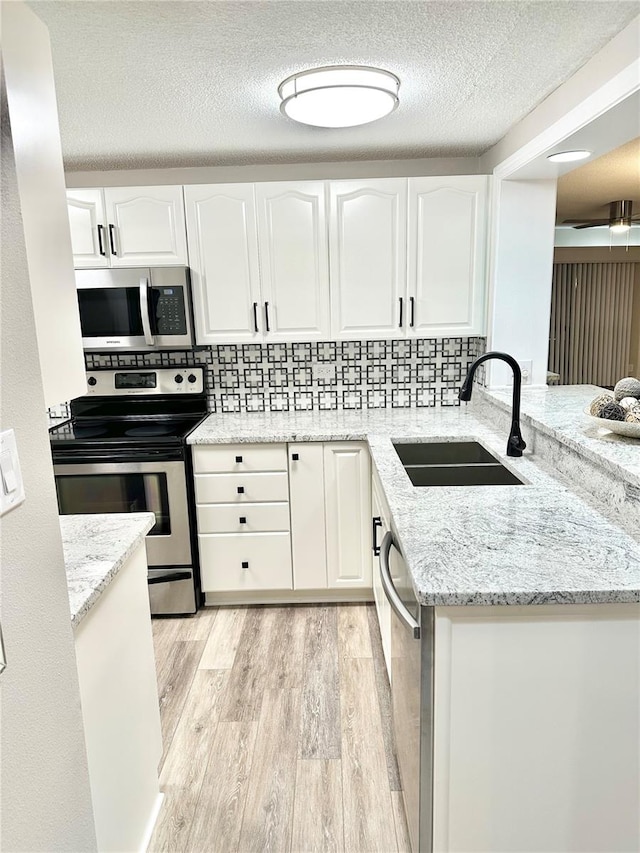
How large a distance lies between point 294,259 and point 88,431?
Answer: 56.4 inches

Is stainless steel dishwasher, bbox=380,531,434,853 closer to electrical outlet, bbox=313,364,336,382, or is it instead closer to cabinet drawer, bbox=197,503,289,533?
cabinet drawer, bbox=197,503,289,533

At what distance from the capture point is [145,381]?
10.3ft

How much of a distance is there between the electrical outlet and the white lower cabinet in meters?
0.67

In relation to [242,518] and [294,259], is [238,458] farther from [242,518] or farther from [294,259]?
[294,259]

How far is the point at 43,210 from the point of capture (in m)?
0.94

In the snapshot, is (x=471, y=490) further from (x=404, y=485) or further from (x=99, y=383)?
(x=99, y=383)

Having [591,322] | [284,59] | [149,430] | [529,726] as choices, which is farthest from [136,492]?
[591,322]

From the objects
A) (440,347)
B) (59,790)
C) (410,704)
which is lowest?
(410,704)

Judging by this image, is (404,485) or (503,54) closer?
(503,54)

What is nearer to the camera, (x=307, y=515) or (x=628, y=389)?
(x=628, y=389)

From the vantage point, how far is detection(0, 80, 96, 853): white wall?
2.60 ft

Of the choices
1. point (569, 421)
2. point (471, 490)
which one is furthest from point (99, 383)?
point (569, 421)

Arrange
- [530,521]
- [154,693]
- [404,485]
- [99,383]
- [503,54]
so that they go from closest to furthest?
[530,521] < [154,693] < [503,54] < [404,485] < [99,383]

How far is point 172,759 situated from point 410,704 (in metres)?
0.99
